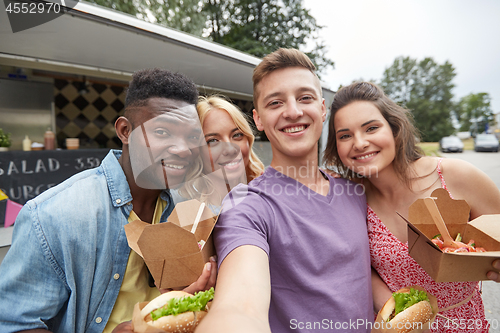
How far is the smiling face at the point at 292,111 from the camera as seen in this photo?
61.7 inches

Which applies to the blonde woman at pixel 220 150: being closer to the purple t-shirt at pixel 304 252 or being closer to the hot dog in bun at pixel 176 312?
the purple t-shirt at pixel 304 252

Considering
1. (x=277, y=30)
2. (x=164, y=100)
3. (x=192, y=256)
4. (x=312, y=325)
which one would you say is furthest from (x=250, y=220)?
(x=277, y=30)

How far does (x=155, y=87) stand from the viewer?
5.35 feet

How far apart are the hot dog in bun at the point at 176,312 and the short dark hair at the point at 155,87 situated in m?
1.15

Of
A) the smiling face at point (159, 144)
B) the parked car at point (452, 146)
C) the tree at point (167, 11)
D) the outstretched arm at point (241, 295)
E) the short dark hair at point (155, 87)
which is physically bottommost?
the parked car at point (452, 146)

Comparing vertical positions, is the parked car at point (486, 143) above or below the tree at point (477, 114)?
below

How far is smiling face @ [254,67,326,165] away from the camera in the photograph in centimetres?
157

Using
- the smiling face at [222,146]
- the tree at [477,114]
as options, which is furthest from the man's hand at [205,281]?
the tree at [477,114]

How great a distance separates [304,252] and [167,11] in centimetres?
827

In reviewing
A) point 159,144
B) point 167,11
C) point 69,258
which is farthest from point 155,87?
point 167,11

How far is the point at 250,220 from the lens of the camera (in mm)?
1246

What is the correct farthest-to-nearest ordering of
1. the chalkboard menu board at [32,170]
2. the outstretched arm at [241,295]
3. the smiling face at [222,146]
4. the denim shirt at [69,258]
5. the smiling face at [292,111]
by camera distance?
the chalkboard menu board at [32,170]
the smiling face at [222,146]
the smiling face at [292,111]
the denim shirt at [69,258]
the outstretched arm at [241,295]

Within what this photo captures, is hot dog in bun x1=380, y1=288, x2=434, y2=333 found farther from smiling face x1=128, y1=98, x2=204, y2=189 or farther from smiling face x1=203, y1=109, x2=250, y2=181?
smiling face x1=203, y1=109, x2=250, y2=181

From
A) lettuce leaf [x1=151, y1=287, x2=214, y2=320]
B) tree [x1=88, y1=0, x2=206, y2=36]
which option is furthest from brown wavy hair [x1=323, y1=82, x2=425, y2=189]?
tree [x1=88, y1=0, x2=206, y2=36]
